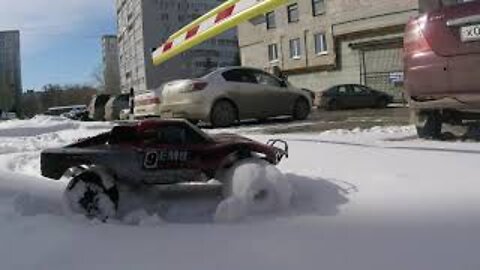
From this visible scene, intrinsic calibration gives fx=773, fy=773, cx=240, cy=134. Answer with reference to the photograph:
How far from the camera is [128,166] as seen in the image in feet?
19.1

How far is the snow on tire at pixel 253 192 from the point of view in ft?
17.4

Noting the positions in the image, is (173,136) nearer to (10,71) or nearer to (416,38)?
(416,38)

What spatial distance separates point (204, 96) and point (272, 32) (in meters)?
40.5

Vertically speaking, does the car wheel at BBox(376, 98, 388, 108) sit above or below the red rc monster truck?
above

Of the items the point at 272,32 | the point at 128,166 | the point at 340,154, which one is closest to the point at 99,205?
the point at 128,166

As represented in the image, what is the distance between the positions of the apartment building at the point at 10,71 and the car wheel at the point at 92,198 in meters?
82.6

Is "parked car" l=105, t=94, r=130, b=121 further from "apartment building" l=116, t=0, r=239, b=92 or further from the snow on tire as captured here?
"apartment building" l=116, t=0, r=239, b=92

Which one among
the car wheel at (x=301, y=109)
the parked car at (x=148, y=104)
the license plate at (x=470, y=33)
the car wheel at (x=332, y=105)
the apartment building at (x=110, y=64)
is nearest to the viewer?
the license plate at (x=470, y=33)

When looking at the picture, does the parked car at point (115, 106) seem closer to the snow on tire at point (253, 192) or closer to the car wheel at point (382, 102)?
the car wheel at point (382, 102)

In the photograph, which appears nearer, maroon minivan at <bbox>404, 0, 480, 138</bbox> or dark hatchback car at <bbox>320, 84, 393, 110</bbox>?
maroon minivan at <bbox>404, 0, 480, 138</bbox>

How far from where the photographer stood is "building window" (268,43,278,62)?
5394 centimetres

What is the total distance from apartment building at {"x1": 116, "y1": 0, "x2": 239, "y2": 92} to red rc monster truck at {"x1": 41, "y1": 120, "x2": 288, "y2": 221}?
99030 millimetres

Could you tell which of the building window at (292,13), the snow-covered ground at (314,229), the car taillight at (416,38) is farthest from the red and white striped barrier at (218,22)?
the building window at (292,13)

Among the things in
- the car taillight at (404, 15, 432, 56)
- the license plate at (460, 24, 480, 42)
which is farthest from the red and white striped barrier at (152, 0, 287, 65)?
the license plate at (460, 24, 480, 42)
